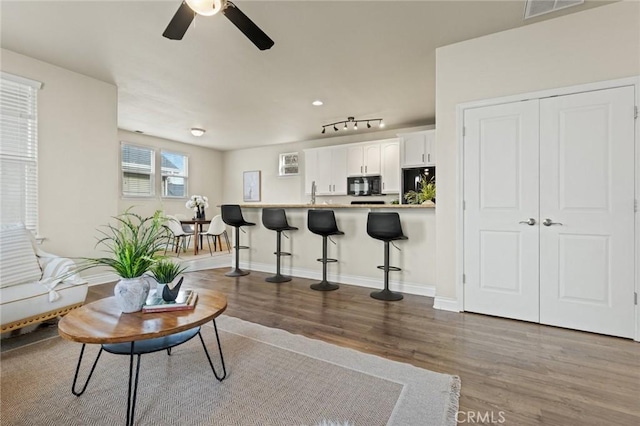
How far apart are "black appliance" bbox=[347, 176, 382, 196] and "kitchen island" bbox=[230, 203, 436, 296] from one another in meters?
2.39

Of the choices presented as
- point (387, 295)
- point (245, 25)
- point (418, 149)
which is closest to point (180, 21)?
point (245, 25)

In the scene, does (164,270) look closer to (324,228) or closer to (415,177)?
(324,228)

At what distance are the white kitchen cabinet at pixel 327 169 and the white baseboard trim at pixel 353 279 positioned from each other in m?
2.76

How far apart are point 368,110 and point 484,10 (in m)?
2.77

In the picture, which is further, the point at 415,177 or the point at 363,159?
the point at 363,159

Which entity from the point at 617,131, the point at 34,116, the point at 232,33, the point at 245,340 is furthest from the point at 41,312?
the point at 617,131

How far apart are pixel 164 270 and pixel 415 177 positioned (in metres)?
5.17

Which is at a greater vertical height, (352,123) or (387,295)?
(352,123)

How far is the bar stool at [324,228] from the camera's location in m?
3.87

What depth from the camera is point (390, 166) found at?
6223 mm

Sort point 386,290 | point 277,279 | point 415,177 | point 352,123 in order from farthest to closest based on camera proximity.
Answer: point 352,123 → point 415,177 → point 277,279 → point 386,290

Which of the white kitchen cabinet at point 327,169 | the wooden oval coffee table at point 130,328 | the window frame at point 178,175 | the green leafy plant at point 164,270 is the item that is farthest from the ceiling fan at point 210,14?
the window frame at point 178,175

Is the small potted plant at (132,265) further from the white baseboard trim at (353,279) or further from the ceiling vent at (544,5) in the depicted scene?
the ceiling vent at (544,5)

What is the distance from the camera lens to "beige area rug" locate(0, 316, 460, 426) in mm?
1483
